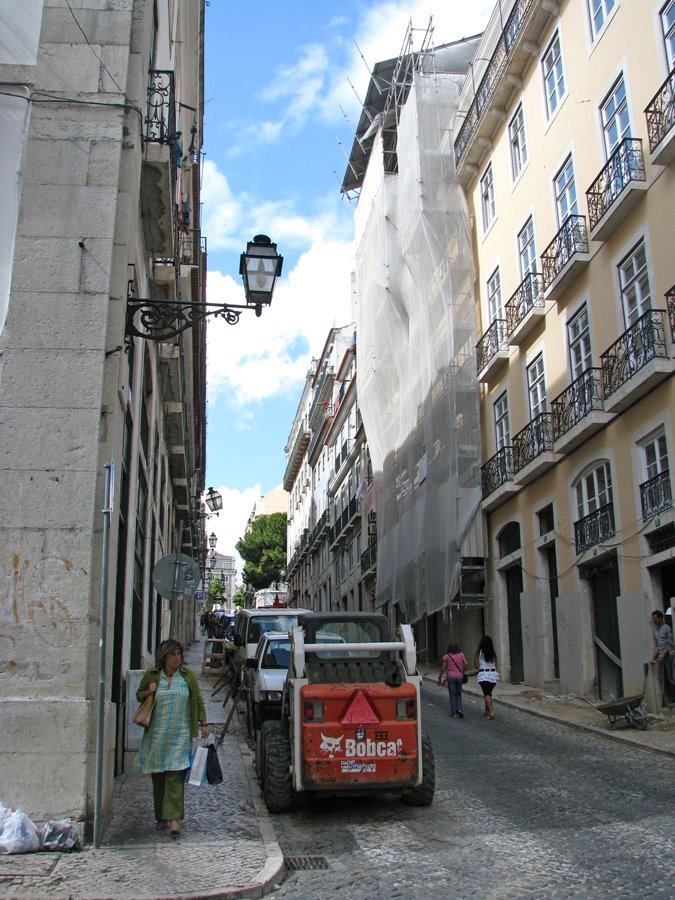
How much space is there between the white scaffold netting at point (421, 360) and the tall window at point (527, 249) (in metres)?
2.67

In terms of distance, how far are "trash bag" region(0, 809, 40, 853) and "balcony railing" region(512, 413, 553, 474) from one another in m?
14.8

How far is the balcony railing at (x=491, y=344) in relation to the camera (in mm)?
22562

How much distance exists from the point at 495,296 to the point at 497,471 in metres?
4.93

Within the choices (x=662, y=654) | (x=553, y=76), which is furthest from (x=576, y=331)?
(x=662, y=654)

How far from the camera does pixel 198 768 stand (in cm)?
684

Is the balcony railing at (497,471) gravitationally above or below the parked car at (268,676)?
above

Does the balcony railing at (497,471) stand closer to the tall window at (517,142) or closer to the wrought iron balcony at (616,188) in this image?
the wrought iron balcony at (616,188)

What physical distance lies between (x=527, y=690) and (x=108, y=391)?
49.2ft

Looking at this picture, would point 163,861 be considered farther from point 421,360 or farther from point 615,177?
point 421,360

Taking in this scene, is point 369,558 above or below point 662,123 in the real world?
below

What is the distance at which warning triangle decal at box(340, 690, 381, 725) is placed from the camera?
25.2 ft

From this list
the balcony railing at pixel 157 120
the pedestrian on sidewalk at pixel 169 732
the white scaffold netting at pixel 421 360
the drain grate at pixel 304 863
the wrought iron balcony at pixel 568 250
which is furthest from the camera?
the white scaffold netting at pixel 421 360

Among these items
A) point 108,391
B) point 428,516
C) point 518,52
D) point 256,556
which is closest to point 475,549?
point 428,516

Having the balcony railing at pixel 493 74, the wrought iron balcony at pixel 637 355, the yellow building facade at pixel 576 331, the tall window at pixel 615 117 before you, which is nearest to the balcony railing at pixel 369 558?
the yellow building facade at pixel 576 331
